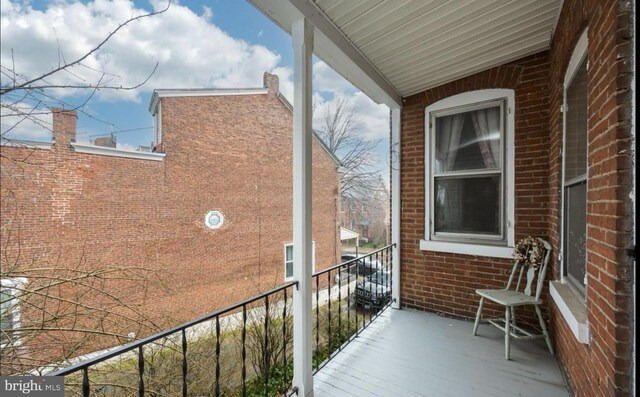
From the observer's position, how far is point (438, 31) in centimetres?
217

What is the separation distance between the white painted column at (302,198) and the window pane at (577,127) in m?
1.61

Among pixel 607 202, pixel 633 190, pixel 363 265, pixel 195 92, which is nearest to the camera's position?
pixel 633 190

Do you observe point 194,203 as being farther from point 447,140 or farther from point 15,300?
point 447,140

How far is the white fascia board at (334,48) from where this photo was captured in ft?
5.29

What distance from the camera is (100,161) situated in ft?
18.5

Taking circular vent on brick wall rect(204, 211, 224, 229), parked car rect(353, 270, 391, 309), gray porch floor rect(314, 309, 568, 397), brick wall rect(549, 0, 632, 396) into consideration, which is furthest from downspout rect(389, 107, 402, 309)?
circular vent on brick wall rect(204, 211, 224, 229)

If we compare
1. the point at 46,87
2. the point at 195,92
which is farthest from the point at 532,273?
the point at 195,92

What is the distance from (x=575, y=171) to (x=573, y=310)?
0.93m

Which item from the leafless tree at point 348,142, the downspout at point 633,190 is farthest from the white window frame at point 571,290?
the leafless tree at point 348,142

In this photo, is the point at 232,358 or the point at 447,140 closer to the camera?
the point at 447,140

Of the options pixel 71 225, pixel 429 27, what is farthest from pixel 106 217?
pixel 429 27

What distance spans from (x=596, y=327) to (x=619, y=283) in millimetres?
359

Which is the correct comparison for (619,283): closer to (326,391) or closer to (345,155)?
(326,391)

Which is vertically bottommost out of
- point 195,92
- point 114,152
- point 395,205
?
point 395,205
